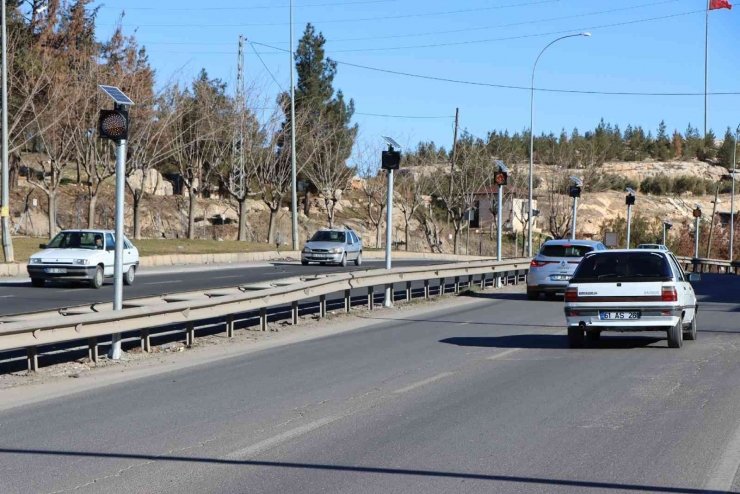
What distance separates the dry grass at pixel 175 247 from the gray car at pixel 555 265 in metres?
21.0

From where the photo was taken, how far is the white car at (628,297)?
590 inches

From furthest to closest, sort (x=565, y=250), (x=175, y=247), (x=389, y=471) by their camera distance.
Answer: (x=175, y=247), (x=565, y=250), (x=389, y=471)

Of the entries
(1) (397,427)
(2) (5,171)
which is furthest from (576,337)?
(2) (5,171)

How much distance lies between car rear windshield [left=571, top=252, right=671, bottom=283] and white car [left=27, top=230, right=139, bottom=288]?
14.2m

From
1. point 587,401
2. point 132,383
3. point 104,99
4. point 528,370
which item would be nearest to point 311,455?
point 587,401

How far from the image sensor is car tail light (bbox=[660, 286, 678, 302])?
14.9 m

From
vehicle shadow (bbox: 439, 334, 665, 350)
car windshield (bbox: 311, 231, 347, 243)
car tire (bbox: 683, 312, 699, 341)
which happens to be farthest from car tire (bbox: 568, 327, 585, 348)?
car windshield (bbox: 311, 231, 347, 243)

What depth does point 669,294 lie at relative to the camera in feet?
49.1

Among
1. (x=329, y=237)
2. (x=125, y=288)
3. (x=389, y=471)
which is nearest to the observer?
(x=389, y=471)

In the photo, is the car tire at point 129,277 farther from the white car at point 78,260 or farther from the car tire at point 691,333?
the car tire at point 691,333

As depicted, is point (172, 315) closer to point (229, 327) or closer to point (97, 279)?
point (229, 327)

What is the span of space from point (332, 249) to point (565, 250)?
683 inches

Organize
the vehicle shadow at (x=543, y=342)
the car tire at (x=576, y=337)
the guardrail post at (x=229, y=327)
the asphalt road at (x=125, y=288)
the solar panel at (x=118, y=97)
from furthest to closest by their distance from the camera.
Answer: the asphalt road at (x=125, y=288), the guardrail post at (x=229, y=327), the vehicle shadow at (x=543, y=342), the car tire at (x=576, y=337), the solar panel at (x=118, y=97)

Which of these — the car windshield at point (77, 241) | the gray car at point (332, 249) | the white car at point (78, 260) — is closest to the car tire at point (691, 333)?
the white car at point (78, 260)
